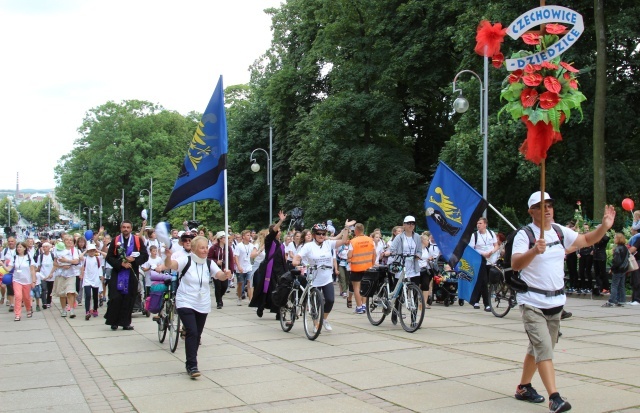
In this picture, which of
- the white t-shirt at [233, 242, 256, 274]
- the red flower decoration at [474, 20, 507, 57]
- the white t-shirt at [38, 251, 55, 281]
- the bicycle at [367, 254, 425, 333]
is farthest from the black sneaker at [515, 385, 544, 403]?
the white t-shirt at [38, 251, 55, 281]

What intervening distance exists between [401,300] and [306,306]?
1.64m

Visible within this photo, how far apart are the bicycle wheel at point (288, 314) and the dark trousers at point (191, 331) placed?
361 centimetres

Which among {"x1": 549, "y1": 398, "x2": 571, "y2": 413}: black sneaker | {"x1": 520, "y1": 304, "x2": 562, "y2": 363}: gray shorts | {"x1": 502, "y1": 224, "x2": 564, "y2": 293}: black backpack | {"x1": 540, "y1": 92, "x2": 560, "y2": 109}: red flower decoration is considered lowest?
{"x1": 549, "y1": 398, "x2": 571, "y2": 413}: black sneaker

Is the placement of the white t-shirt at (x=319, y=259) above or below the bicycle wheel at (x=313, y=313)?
above

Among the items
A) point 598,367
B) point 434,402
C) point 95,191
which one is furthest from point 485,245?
point 95,191

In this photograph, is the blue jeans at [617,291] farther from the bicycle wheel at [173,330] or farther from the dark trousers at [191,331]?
the dark trousers at [191,331]

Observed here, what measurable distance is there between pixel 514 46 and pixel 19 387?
73.4 feet

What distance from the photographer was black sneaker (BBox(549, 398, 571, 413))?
233 inches

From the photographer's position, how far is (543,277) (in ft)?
21.1

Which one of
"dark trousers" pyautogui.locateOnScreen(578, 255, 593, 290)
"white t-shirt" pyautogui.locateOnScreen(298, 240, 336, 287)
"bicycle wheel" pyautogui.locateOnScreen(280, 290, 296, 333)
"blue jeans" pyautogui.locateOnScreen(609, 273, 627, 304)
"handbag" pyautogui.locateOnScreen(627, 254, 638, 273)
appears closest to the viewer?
"white t-shirt" pyautogui.locateOnScreen(298, 240, 336, 287)

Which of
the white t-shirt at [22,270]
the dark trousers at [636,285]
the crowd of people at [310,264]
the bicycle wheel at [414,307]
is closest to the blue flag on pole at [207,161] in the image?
the crowd of people at [310,264]

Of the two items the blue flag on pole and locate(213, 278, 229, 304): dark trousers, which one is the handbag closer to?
the blue flag on pole

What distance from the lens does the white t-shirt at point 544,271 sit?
6414mm

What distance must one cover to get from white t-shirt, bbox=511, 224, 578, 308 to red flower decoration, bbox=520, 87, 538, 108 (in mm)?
1134
